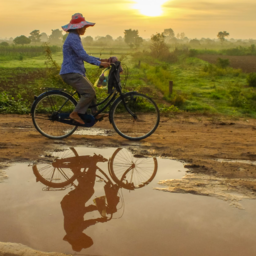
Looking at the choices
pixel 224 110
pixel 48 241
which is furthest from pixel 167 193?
pixel 224 110

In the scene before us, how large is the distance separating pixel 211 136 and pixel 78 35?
354 cm

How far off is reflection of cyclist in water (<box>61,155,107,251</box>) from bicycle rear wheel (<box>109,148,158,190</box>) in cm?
38

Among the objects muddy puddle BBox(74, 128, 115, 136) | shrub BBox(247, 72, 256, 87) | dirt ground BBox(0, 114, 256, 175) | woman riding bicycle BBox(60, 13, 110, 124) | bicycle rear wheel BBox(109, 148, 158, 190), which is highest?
woman riding bicycle BBox(60, 13, 110, 124)

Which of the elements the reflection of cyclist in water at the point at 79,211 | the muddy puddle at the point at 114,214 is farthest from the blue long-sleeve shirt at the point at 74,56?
the reflection of cyclist in water at the point at 79,211

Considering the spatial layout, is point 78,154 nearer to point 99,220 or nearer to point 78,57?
point 78,57

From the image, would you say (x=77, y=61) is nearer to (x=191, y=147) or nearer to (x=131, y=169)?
(x=131, y=169)

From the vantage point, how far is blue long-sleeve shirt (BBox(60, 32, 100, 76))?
5.69 m

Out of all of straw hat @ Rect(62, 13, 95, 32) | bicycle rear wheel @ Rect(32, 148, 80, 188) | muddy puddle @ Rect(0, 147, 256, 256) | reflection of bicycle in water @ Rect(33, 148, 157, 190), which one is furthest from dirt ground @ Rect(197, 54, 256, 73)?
muddy puddle @ Rect(0, 147, 256, 256)

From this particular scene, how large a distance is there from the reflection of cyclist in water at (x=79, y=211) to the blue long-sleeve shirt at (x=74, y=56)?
2040mm

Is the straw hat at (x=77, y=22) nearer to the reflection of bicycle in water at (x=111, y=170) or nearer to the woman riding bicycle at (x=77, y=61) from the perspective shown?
the woman riding bicycle at (x=77, y=61)

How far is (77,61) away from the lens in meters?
5.88

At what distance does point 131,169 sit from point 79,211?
1503mm

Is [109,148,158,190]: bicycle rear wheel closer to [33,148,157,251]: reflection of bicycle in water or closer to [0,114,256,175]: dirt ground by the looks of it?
[33,148,157,251]: reflection of bicycle in water

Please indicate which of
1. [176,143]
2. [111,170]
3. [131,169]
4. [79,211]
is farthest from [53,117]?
[79,211]
